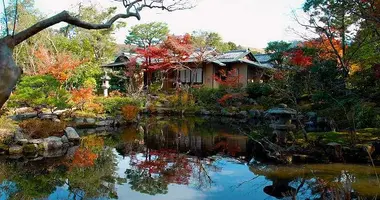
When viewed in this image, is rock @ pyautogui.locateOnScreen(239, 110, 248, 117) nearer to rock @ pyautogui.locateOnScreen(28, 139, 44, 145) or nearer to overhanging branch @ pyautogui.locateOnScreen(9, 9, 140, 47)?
rock @ pyautogui.locateOnScreen(28, 139, 44, 145)

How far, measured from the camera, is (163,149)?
8859 mm

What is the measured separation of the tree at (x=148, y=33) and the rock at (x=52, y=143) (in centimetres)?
2479

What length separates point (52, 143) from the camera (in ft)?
27.6

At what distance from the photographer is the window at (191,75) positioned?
2389 centimetres

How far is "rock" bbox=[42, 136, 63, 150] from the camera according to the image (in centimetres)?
827

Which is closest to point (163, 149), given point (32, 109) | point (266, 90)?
→ point (32, 109)

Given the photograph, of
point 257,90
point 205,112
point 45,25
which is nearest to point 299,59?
point 257,90

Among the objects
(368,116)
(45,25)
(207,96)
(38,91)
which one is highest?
(45,25)

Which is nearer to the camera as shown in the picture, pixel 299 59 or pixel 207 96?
pixel 299 59

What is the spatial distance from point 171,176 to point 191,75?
18.5 meters

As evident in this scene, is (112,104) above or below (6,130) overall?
above

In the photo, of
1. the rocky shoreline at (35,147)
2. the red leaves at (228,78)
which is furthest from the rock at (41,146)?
the red leaves at (228,78)

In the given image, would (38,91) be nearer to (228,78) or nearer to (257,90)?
(257,90)

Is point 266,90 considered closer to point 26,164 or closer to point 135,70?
point 135,70
